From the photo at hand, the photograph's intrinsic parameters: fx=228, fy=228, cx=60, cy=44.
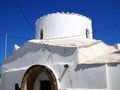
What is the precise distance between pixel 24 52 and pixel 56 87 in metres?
5.16

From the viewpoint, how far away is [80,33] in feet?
75.0

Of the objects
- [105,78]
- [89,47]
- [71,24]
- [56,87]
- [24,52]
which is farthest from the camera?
[71,24]

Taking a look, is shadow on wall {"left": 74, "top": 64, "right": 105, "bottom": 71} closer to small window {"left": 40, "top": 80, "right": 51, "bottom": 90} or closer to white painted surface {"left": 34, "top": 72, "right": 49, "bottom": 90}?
small window {"left": 40, "top": 80, "right": 51, "bottom": 90}

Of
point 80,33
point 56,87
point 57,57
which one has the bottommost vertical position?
point 56,87

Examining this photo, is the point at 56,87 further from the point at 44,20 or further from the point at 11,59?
the point at 44,20

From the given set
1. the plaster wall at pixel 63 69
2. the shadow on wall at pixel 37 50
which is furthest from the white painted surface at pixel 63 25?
the plaster wall at pixel 63 69

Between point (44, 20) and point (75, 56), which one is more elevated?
point (44, 20)

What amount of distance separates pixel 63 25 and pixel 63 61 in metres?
5.61

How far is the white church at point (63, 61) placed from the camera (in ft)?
53.8

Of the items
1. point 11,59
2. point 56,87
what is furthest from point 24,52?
point 56,87

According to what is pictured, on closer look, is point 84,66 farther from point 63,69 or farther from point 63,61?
point 63,61

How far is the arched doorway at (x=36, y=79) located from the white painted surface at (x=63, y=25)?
4708 mm

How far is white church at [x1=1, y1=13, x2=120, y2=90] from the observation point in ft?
53.8

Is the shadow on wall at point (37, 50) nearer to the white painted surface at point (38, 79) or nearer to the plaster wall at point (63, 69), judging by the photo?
the plaster wall at point (63, 69)
